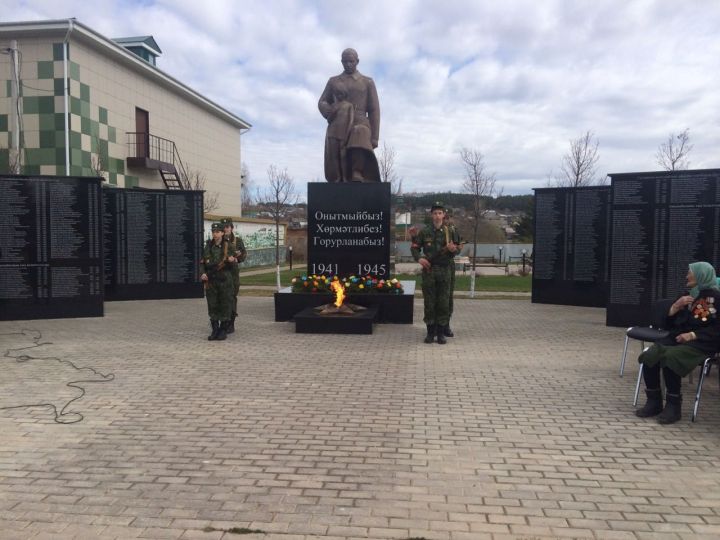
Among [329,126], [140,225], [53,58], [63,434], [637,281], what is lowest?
[63,434]

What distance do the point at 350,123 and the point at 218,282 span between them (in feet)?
14.9

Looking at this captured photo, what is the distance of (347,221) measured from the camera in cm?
1141

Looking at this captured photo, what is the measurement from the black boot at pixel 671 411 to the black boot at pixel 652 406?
0.26 feet

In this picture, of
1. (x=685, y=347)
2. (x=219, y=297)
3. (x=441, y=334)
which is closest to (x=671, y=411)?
(x=685, y=347)

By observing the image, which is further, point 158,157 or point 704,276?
point 158,157

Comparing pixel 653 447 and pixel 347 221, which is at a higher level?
pixel 347 221

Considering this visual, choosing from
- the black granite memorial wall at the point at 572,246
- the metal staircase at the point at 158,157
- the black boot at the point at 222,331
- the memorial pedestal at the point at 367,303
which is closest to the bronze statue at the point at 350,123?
the memorial pedestal at the point at 367,303

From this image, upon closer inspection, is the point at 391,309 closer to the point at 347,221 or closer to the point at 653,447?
the point at 347,221


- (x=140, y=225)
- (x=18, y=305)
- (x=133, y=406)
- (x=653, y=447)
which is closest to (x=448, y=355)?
(x=653, y=447)

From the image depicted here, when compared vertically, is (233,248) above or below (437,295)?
above

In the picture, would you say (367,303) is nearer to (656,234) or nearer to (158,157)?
(656,234)

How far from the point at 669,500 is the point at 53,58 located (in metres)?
21.8

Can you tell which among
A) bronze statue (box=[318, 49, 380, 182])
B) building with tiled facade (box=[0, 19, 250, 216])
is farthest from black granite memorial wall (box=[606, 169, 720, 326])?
building with tiled facade (box=[0, 19, 250, 216])

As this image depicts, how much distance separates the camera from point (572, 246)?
43.8 feet
